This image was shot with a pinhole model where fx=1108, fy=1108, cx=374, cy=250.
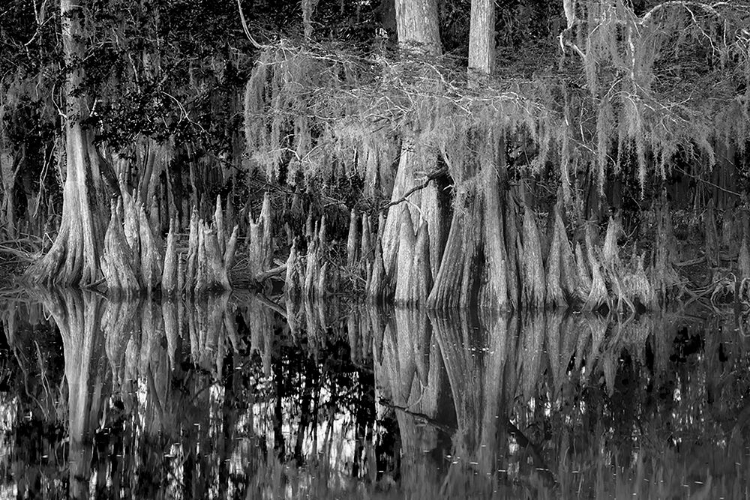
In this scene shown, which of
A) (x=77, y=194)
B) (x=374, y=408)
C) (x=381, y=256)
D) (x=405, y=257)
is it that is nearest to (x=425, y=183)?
(x=405, y=257)

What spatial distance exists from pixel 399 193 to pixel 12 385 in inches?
249

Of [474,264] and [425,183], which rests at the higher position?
[425,183]

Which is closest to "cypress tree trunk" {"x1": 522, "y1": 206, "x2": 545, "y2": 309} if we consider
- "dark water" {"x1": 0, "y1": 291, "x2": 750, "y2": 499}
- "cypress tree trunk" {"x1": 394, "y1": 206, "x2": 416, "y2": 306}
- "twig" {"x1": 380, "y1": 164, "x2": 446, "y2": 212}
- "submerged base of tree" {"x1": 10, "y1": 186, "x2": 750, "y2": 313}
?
"submerged base of tree" {"x1": 10, "y1": 186, "x2": 750, "y2": 313}

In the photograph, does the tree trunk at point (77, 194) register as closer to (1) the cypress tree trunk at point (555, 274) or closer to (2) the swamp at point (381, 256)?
(2) the swamp at point (381, 256)

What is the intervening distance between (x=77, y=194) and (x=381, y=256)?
15.0 feet

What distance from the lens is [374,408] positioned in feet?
22.4

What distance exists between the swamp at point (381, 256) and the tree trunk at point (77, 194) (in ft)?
0.14

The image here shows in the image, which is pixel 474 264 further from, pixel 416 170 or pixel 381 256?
pixel 416 170

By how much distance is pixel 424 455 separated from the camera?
18.3ft

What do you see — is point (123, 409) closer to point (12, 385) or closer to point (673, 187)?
point (12, 385)

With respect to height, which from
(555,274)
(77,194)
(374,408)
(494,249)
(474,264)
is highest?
(77,194)

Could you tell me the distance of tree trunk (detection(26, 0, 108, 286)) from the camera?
14391 mm

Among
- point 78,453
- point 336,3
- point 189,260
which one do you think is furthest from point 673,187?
point 78,453

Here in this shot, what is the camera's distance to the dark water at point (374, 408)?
5086mm
